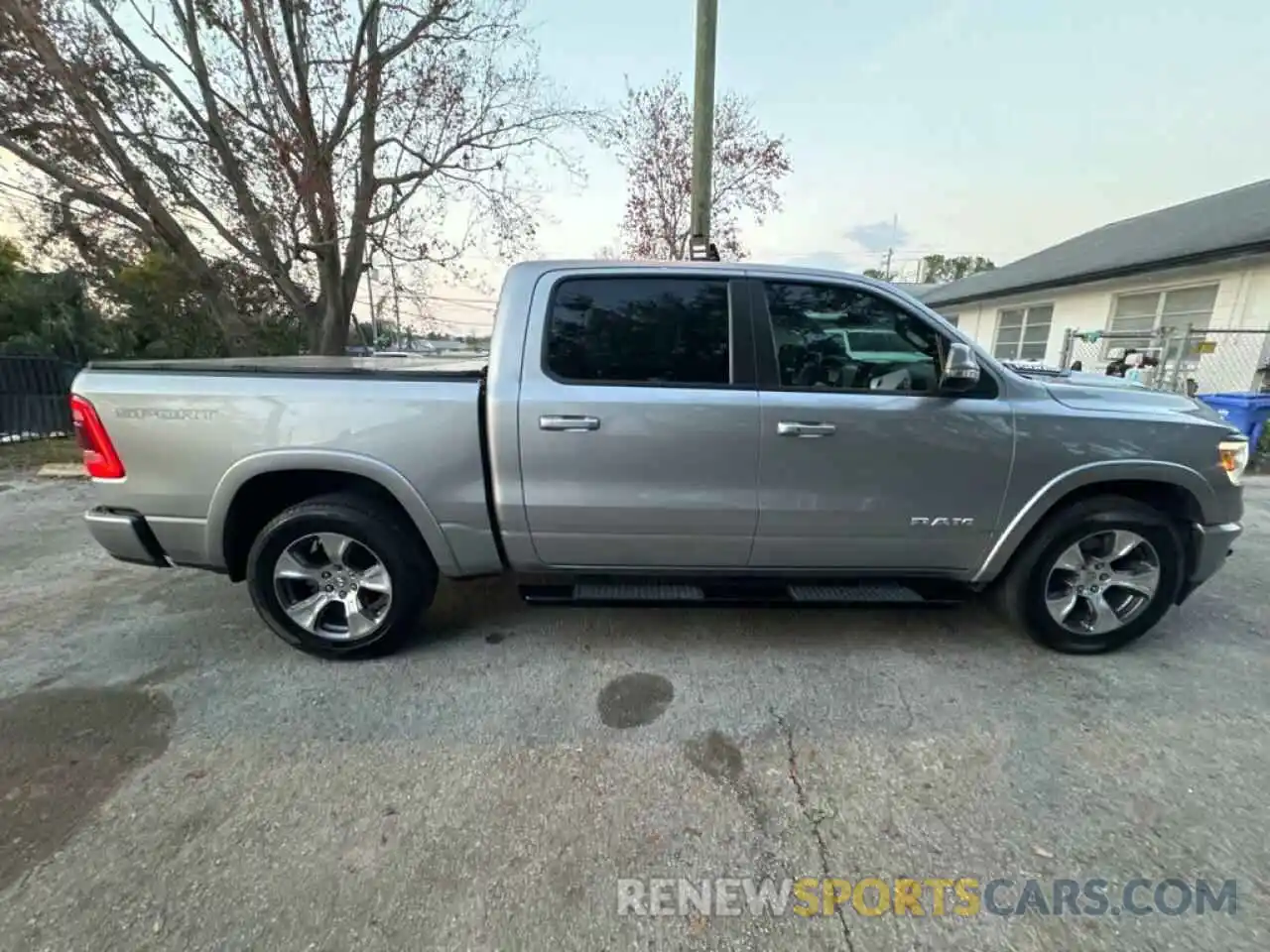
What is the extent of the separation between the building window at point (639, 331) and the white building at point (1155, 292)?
1058 cm

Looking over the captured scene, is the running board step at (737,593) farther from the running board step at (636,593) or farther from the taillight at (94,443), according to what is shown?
the taillight at (94,443)

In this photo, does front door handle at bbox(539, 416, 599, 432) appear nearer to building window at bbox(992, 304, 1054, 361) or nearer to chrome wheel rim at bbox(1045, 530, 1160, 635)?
chrome wheel rim at bbox(1045, 530, 1160, 635)

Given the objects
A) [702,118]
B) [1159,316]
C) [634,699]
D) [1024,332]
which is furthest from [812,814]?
[1024,332]

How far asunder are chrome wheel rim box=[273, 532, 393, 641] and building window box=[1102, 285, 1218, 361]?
12370mm

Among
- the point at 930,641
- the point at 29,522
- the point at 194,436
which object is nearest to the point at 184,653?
the point at 194,436

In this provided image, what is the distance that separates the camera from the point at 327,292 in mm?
10070

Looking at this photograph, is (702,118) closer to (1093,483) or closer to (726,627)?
(1093,483)

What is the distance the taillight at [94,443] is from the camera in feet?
8.76

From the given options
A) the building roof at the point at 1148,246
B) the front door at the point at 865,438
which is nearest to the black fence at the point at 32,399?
the front door at the point at 865,438

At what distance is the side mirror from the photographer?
2.55 meters

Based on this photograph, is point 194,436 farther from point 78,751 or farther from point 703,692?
point 703,692

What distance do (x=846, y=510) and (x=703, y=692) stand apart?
3.65 feet

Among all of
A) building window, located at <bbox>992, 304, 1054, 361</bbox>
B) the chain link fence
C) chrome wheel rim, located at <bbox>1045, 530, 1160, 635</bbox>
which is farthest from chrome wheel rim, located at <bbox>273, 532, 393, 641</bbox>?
building window, located at <bbox>992, 304, 1054, 361</bbox>

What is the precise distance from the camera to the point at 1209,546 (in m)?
2.90
